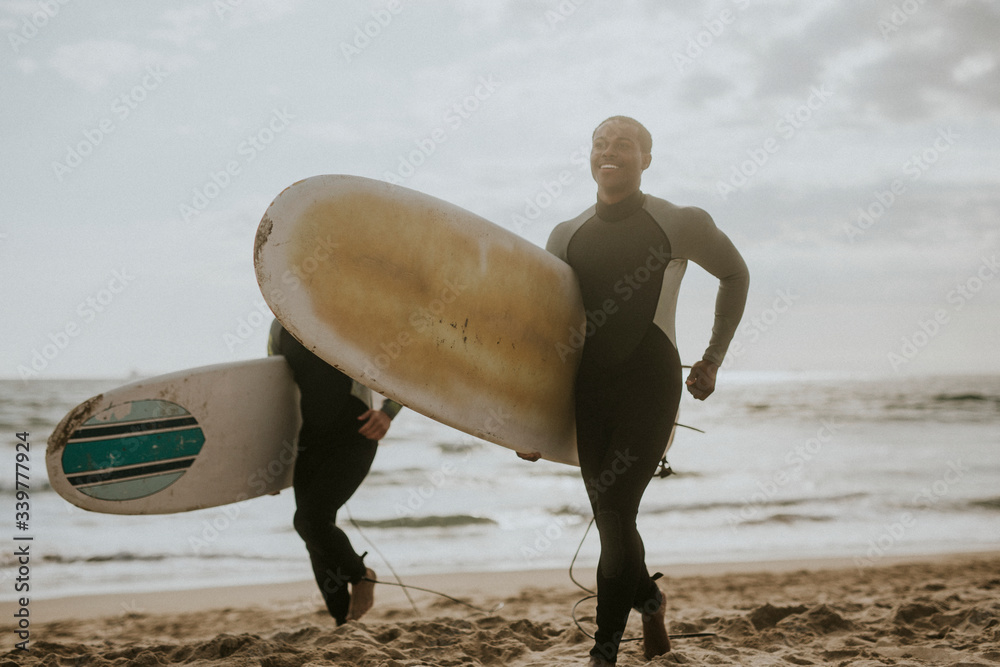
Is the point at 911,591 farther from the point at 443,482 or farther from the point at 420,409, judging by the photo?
the point at 443,482

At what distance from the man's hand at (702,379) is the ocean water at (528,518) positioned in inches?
64.7

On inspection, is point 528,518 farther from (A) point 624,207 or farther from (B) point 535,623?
(A) point 624,207

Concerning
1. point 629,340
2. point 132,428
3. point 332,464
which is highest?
point 629,340

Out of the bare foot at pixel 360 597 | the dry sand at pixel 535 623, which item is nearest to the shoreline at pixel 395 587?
the dry sand at pixel 535 623

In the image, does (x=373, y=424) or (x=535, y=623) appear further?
(x=535, y=623)

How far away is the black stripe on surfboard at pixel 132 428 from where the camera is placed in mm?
2711

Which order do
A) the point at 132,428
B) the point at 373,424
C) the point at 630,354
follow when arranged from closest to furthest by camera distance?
the point at 630,354
the point at 373,424
the point at 132,428

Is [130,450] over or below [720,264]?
below

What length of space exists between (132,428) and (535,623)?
1.79 meters

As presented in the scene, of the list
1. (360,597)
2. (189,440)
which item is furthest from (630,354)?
(189,440)

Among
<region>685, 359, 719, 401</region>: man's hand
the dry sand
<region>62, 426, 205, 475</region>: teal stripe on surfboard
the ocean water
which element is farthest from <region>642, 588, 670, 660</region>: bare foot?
<region>62, 426, 205, 475</region>: teal stripe on surfboard

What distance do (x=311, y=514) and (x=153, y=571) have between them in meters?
2.25

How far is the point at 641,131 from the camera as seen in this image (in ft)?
7.54

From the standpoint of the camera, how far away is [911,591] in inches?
143
